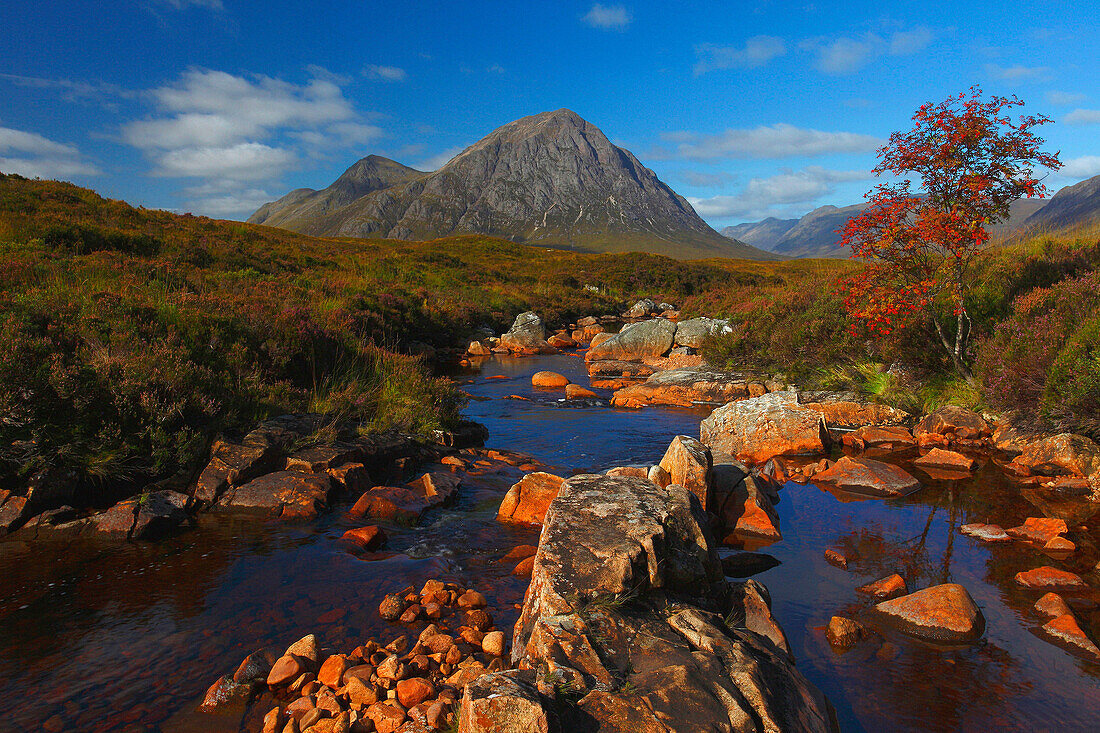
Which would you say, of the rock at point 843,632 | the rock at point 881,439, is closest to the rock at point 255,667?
the rock at point 843,632

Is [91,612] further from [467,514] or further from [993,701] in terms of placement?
[993,701]

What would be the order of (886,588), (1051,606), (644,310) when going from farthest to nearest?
(644,310) < (886,588) < (1051,606)

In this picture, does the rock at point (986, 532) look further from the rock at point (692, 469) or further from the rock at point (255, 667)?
the rock at point (255, 667)

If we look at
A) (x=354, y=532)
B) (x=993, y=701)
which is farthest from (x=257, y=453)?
(x=993, y=701)

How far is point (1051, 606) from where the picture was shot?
5199 mm

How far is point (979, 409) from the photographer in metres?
11.4

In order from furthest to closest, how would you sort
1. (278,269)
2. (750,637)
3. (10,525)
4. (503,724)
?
(278,269) → (10,525) → (750,637) → (503,724)

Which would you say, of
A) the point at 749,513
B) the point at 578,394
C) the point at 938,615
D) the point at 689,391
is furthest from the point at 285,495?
the point at 689,391

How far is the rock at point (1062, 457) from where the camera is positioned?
8508mm

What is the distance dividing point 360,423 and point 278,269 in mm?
19837

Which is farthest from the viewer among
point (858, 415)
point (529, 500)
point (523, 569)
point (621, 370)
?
point (621, 370)

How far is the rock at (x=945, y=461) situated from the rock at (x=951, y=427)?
1.04 metres

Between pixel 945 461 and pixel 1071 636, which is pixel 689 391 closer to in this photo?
pixel 945 461

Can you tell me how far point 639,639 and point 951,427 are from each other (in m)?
10.7
